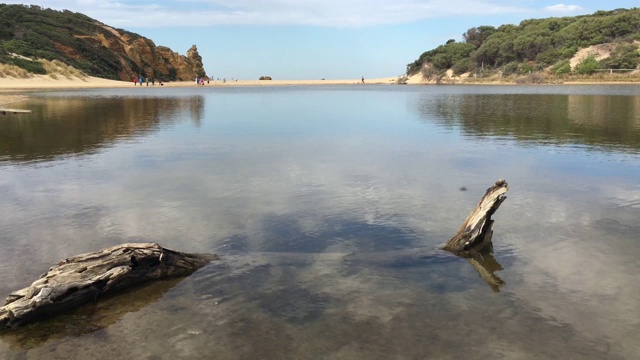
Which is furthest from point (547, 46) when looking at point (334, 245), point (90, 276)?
point (90, 276)

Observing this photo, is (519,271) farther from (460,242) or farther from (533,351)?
(533,351)

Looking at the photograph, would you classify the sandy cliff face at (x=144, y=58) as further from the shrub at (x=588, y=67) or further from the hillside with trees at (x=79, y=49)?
the shrub at (x=588, y=67)

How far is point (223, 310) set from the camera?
6.00 meters

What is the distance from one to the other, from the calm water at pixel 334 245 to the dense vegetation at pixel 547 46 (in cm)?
8253

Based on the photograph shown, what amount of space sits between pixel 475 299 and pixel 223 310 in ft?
10.5

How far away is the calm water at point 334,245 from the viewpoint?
17.5ft

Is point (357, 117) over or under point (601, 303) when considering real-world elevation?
over

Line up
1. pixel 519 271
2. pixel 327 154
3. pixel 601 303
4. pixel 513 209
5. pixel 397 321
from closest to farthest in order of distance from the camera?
pixel 397 321 → pixel 601 303 → pixel 519 271 → pixel 513 209 → pixel 327 154

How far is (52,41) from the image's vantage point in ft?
304

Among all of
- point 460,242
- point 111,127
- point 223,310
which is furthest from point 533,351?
point 111,127

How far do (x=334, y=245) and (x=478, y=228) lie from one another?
2.34 meters

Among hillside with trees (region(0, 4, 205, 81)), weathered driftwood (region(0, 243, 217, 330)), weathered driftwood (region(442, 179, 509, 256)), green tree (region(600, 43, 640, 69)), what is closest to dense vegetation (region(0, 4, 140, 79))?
hillside with trees (region(0, 4, 205, 81))

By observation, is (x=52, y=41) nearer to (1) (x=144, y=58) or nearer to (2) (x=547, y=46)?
(1) (x=144, y=58)

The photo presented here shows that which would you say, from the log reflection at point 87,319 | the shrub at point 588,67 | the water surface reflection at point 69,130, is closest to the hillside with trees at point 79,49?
the water surface reflection at point 69,130
